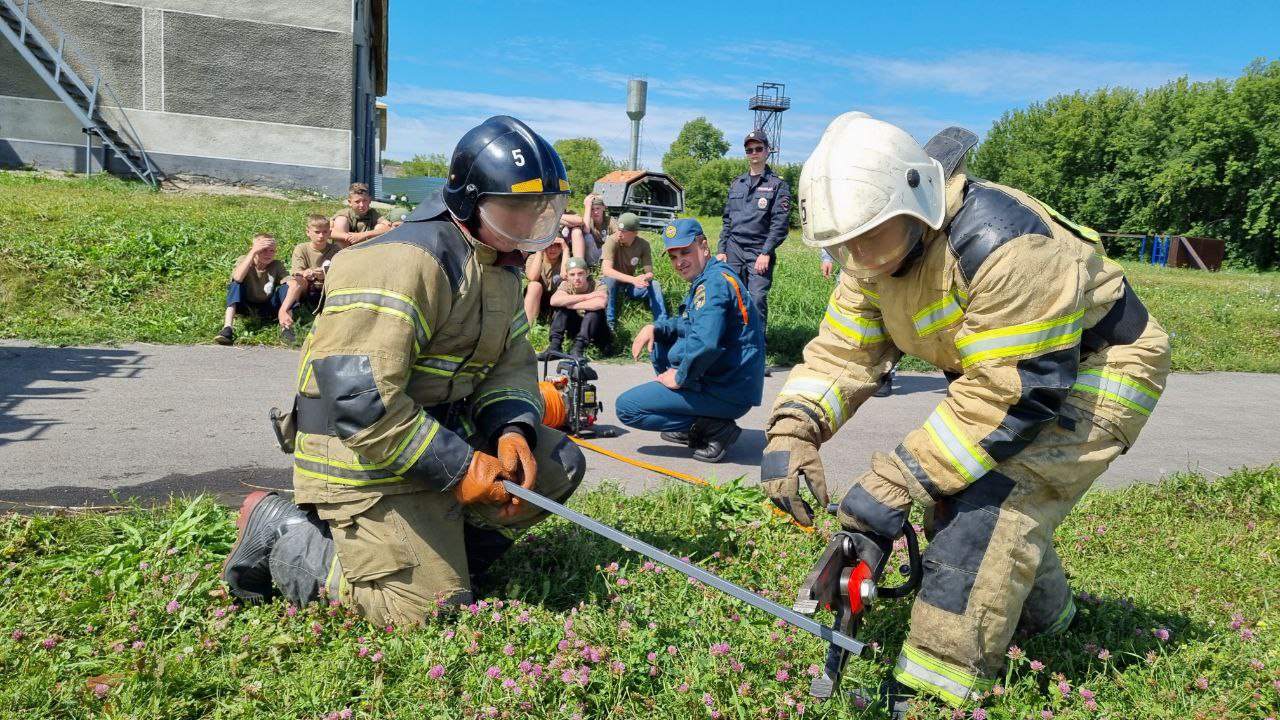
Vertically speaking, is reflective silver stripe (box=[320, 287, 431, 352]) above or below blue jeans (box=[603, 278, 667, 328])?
above

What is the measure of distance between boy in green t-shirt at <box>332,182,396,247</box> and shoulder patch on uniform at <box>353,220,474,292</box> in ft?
23.9

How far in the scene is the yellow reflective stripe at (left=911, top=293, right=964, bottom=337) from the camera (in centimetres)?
277

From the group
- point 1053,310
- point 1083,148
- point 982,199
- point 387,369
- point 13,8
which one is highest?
point 1083,148

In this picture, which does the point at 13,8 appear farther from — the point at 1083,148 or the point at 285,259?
the point at 1083,148

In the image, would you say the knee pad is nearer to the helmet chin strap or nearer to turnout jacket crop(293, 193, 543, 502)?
turnout jacket crop(293, 193, 543, 502)

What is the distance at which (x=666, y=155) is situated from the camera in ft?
378

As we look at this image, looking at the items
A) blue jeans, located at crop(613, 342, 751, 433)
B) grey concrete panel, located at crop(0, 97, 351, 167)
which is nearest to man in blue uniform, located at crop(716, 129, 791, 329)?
blue jeans, located at crop(613, 342, 751, 433)

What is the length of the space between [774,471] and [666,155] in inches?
4539

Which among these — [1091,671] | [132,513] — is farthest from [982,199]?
[132,513]

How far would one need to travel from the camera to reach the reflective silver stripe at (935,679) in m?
2.73

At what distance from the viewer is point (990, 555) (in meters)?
2.72

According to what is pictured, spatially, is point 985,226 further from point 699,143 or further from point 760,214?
point 699,143

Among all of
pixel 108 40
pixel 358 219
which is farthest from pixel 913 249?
pixel 108 40

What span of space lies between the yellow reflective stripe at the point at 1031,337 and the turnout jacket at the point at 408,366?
173 centimetres
